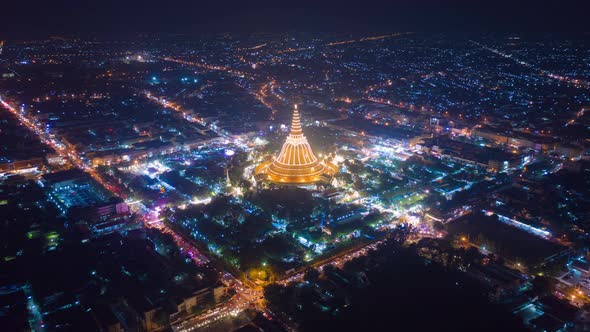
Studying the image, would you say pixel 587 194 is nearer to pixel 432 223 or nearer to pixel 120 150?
pixel 432 223

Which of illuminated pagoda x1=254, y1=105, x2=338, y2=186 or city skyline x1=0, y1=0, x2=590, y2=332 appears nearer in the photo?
city skyline x1=0, y1=0, x2=590, y2=332

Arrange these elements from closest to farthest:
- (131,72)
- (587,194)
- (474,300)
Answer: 1. (474,300)
2. (587,194)
3. (131,72)

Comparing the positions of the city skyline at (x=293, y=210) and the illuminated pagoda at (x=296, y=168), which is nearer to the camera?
the city skyline at (x=293, y=210)

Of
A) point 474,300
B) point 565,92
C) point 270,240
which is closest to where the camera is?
point 474,300

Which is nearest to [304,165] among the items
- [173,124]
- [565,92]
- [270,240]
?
[270,240]

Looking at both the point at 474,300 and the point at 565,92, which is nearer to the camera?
the point at 474,300

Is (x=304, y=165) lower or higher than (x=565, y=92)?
higher
